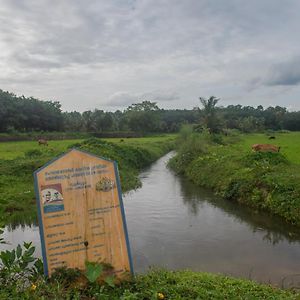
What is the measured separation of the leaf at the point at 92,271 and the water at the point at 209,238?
2.69 m

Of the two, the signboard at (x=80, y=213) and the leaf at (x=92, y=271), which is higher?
the signboard at (x=80, y=213)

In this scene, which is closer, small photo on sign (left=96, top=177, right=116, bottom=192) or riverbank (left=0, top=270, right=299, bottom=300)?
riverbank (left=0, top=270, right=299, bottom=300)

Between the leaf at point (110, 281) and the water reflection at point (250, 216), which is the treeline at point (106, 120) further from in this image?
the leaf at point (110, 281)

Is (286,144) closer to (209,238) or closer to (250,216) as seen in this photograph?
(250,216)

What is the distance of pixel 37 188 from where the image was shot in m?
4.42

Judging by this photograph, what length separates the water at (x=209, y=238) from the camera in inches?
280

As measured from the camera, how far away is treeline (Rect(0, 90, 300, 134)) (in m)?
46.9

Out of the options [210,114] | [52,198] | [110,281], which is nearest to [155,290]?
[110,281]

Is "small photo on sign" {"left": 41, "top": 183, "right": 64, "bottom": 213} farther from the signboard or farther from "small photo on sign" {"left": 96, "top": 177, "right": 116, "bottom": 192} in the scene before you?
"small photo on sign" {"left": 96, "top": 177, "right": 116, "bottom": 192}

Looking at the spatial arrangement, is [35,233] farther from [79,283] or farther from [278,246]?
[278,246]

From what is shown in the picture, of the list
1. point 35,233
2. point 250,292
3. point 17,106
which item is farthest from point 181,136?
point 17,106

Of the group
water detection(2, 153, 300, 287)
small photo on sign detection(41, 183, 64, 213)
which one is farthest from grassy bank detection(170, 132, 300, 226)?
small photo on sign detection(41, 183, 64, 213)

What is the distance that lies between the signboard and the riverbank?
0.27 metres

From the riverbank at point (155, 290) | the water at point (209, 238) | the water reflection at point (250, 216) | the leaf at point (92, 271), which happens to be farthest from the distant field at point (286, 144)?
the leaf at point (92, 271)
